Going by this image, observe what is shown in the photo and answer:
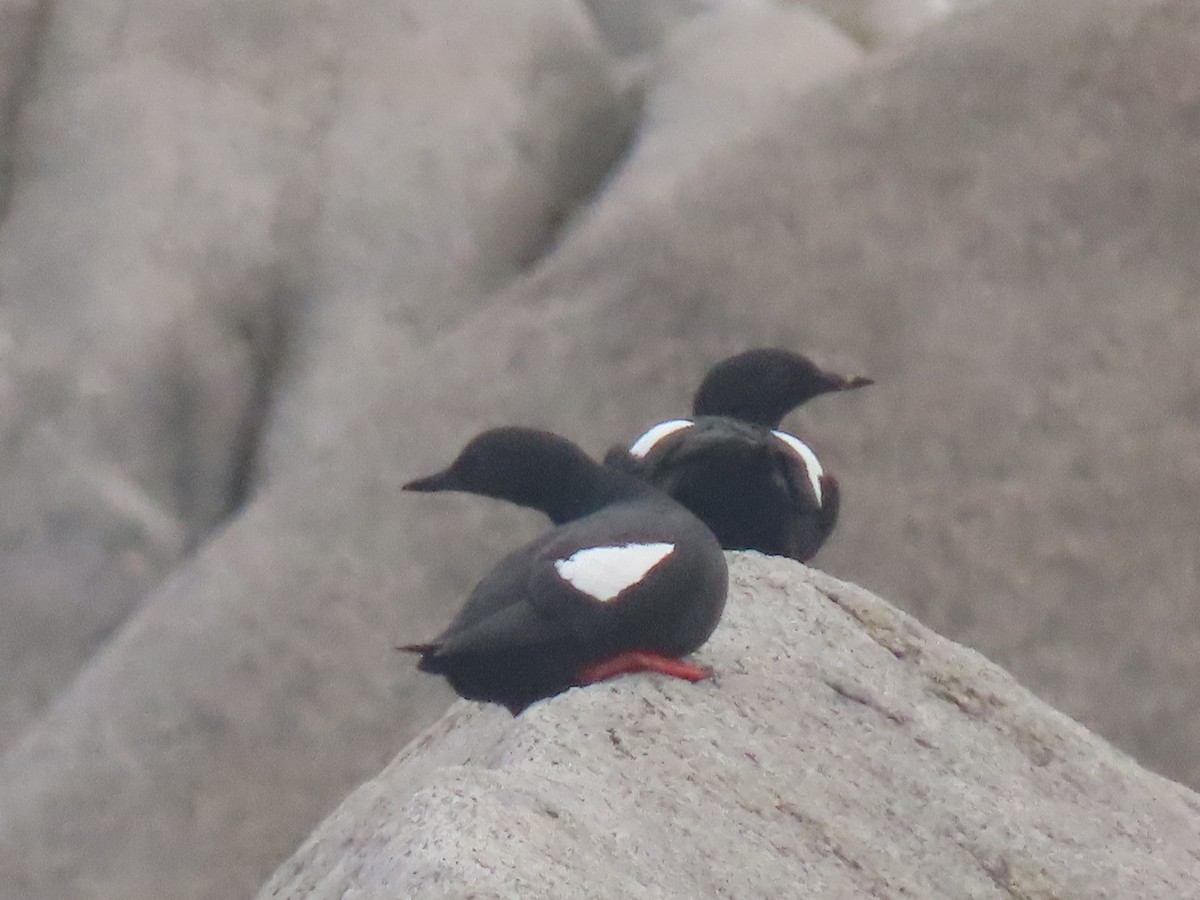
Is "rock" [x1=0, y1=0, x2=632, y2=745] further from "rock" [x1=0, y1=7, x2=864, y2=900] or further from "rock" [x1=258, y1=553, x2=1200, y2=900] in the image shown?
"rock" [x1=258, y1=553, x2=1200, y2=900]

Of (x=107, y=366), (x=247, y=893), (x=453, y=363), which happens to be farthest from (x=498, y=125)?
(x=247, y=893)

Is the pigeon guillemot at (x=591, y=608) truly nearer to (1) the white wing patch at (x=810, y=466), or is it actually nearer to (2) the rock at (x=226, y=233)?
(1) the white wing patch at (x=810, y=466)

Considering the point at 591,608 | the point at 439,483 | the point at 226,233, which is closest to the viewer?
the point at 591,608

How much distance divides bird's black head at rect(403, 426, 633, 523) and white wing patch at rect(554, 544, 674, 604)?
34cm

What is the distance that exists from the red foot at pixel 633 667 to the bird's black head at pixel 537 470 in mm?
332

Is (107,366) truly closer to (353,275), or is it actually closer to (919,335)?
(353,275)

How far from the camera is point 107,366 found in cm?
1018

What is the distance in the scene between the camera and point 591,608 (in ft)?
10.1

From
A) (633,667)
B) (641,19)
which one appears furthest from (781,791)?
(641,19)

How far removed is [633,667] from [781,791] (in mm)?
329

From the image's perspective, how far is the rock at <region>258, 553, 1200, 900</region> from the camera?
265cm

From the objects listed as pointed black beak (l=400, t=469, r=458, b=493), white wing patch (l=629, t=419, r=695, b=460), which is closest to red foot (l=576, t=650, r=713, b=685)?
pointed black beak (l=400, t=469, r=458, b=493)

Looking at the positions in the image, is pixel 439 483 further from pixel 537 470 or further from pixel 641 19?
pixel 641 19

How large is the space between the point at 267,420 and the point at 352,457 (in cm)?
307
